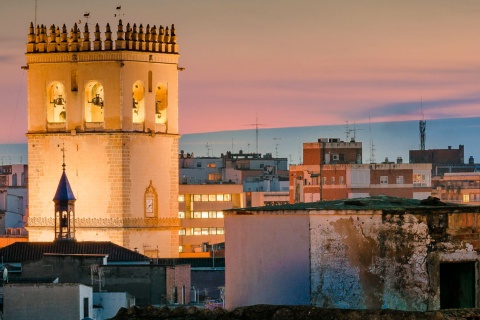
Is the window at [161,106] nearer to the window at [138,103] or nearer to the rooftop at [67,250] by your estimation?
the window at [138,103]

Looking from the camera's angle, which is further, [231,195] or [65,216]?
[231,195]

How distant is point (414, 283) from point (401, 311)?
60.4 inches

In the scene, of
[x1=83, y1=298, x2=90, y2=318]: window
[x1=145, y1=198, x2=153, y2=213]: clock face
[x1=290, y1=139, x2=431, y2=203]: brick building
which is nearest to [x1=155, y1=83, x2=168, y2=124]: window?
[x1=145, y1=198, x2=153, y2=213]: clock face

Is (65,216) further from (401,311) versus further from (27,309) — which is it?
(401,311)

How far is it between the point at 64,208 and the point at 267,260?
1984 inches

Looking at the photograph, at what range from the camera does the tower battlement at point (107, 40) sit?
77.7 metres

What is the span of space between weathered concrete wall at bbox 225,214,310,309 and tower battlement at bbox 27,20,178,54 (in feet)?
172

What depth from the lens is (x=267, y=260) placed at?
2456 cm

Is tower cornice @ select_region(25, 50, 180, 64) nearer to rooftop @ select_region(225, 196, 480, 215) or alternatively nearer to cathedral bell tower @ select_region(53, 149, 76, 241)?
cathedral bell tower @ select_region(53, 149, 76, 241)

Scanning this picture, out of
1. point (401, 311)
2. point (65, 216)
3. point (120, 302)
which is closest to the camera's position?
point (401, 311)

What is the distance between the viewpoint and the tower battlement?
7769 centimetres

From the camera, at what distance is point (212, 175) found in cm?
13525

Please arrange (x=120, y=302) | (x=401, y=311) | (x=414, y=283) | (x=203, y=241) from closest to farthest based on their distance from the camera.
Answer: (x=401, y=311) < (x=414, y=283) < (x=120, y=302) < (x=203, y=241)

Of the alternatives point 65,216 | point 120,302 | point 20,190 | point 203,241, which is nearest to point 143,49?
point 65,216
